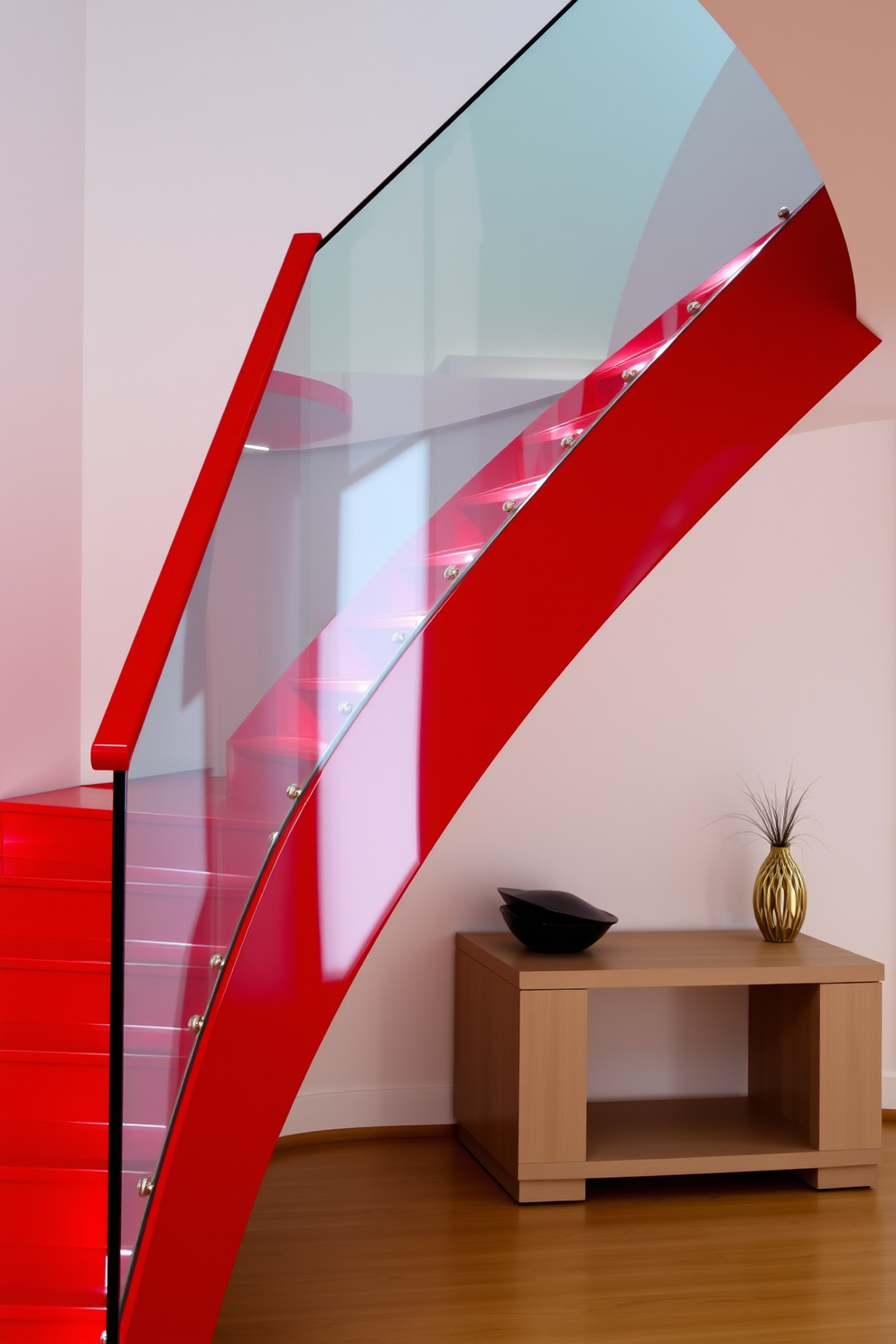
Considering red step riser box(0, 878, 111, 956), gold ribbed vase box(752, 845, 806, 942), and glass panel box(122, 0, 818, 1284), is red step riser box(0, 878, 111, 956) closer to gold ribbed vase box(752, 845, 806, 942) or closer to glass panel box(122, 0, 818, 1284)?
glass panel box(122, 0, 818, 1284)

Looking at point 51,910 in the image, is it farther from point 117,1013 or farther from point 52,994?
point 117,1013

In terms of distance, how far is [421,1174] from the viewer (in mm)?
3916

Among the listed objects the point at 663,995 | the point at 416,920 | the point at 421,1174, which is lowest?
the point at 421,1174

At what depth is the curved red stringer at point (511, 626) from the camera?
2344 mm

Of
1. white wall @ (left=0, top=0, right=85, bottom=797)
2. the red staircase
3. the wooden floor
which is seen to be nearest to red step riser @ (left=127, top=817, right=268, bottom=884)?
the red staircase

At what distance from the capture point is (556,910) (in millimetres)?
3904

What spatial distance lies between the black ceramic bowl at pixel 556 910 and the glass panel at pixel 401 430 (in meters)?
1.38

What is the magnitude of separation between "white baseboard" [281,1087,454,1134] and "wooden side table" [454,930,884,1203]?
11cm

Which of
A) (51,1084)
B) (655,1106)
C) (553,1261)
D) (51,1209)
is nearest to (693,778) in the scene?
(655,1106)

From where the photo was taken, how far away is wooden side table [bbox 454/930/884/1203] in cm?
365

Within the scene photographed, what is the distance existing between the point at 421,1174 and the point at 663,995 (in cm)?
118

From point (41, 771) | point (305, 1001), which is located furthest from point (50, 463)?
point (305, 1001)

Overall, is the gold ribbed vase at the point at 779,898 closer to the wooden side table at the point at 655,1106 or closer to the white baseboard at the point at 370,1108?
the wooden side table at the point at 655,1106

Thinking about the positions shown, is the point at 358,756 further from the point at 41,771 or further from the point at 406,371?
the point at 41,771
